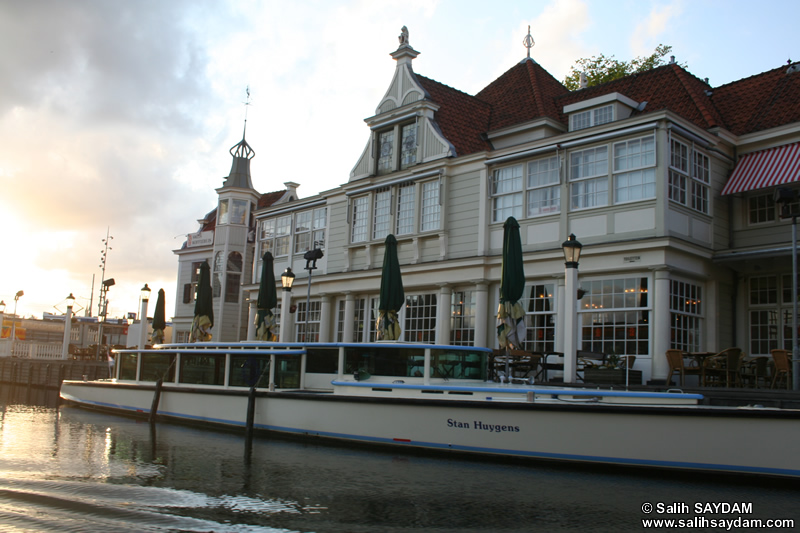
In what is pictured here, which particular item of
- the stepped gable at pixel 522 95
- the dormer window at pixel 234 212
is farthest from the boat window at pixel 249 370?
the dormer window at pixel 234 212

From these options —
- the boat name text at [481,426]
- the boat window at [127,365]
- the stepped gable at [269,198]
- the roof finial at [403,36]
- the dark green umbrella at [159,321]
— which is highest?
the roof finial at [403,36]

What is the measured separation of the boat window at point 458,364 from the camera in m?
14.2

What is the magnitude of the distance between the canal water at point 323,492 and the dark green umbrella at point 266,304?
8120 millimetres

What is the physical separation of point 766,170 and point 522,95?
351 inches

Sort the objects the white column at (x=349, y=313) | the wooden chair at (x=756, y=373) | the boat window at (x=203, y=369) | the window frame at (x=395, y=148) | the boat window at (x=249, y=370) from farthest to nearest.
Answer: the white column at (x=349, y=313) → the window frame at (x=395, y=148) → the boat window at (x=203, y=369) → the boat window at (x=249, y=370) → the wooden chair at (x=756, y=373)

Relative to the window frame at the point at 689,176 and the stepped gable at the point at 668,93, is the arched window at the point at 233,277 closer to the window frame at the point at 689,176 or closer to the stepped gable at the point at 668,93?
the stepped gable at the point at 668,93

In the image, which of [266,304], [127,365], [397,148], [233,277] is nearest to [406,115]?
[397,148]

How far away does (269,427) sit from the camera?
1529 cm

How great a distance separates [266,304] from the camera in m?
22.1

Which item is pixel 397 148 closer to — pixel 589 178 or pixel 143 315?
pixel 589 178

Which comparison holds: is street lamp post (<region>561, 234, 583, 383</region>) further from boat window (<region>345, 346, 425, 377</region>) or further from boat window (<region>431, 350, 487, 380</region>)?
boat window (<region>345, 346, 425, 377</region>)

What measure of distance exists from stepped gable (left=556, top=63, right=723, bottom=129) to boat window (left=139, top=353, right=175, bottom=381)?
1429 cm

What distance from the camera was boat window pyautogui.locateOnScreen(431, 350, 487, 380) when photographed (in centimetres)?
1425

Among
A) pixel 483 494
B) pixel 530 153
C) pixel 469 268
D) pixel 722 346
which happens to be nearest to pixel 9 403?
pixel 469 268
